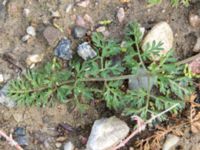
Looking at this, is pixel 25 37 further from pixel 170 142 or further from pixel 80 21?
pixel 170 142

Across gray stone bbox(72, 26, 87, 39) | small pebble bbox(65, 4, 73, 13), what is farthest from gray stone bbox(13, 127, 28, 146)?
small pebble bbox(65, 4, 73, 13)

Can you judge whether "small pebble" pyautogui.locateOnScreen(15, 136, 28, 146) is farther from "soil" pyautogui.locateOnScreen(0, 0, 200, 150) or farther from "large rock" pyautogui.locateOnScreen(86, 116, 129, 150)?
"large rock" pyautogui.locateOnScreen(86, 116, 129, 150)

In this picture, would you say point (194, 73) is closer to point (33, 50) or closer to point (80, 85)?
point (80, 85)

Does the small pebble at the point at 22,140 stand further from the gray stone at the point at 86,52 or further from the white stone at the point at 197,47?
the white stone at the point at 197,47

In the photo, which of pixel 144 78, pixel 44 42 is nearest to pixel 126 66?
pixel 144 78

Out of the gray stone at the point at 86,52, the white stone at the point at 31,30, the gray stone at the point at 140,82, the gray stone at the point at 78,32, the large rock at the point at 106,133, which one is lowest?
the large rock at the point at 106,133

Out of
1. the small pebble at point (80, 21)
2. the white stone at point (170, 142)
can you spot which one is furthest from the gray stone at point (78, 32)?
the white stone at point (170, 142)

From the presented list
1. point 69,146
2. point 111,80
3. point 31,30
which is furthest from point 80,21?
point 69,146
